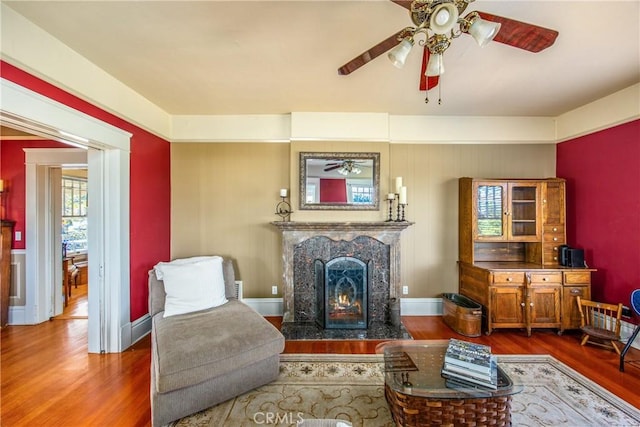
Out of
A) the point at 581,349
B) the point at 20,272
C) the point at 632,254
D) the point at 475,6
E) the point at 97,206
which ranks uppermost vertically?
the point at 475,6

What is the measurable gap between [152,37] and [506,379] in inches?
132

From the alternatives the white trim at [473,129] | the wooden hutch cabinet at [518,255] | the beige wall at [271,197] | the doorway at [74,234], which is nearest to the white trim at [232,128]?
the beige wall at [271,197]

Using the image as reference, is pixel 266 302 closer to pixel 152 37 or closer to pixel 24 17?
pixel 152 37

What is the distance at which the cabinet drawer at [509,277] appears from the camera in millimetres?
3041

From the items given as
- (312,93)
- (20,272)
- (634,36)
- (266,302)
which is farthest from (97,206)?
(634,36)

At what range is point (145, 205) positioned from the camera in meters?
3.11

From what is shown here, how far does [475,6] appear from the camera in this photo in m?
1.65

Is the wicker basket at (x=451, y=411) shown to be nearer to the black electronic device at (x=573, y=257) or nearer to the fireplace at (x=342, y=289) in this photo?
the fireplace at (x=342, y=289)

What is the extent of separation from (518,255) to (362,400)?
9.77ft

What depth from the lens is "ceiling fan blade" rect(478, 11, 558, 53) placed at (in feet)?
4.38

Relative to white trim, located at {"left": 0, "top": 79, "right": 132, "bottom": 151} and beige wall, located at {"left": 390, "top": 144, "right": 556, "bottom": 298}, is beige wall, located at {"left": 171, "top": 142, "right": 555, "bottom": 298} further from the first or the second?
white trim, located at {"left": 0, "top": 79, "right": 132, "bottom": 151}

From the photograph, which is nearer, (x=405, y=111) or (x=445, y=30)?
(x=445, y=30)

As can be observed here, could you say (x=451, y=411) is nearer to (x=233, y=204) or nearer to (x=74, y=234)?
(x=233, y=204)

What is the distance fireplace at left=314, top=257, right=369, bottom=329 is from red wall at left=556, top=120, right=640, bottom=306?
107 inches
